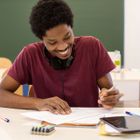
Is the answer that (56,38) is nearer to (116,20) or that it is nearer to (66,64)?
(66,64)

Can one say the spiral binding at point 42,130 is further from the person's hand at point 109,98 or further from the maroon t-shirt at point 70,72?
the maroon t-shirt at point 70,72

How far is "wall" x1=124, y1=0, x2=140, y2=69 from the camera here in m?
4.30

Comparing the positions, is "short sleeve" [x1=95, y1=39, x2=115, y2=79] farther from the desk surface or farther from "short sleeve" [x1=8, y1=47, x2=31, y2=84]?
the desk surface

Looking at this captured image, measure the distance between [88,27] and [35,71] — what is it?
2.62 meters

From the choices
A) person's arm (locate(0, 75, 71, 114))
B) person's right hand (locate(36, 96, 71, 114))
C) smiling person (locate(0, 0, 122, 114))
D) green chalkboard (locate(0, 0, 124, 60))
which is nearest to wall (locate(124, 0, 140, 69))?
green chalkboard (locate(0, 0, 124, 60))

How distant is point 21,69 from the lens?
5.85 ft

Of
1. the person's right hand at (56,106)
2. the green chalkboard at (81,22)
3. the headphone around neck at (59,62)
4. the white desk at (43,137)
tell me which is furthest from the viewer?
the green chalkboard at (81,22)

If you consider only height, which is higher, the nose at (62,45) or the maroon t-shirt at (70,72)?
the nose at (62,45)

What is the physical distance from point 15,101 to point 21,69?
0.22 m

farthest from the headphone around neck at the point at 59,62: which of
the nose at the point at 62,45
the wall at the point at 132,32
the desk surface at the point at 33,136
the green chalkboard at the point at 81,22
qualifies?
the wall at the point at 132,32

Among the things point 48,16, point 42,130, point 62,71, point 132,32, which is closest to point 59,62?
point 62,71

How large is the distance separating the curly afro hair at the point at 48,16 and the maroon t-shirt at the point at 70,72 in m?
0.18

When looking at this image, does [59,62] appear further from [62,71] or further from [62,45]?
[62,45]

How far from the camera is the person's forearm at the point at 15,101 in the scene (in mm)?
1602
